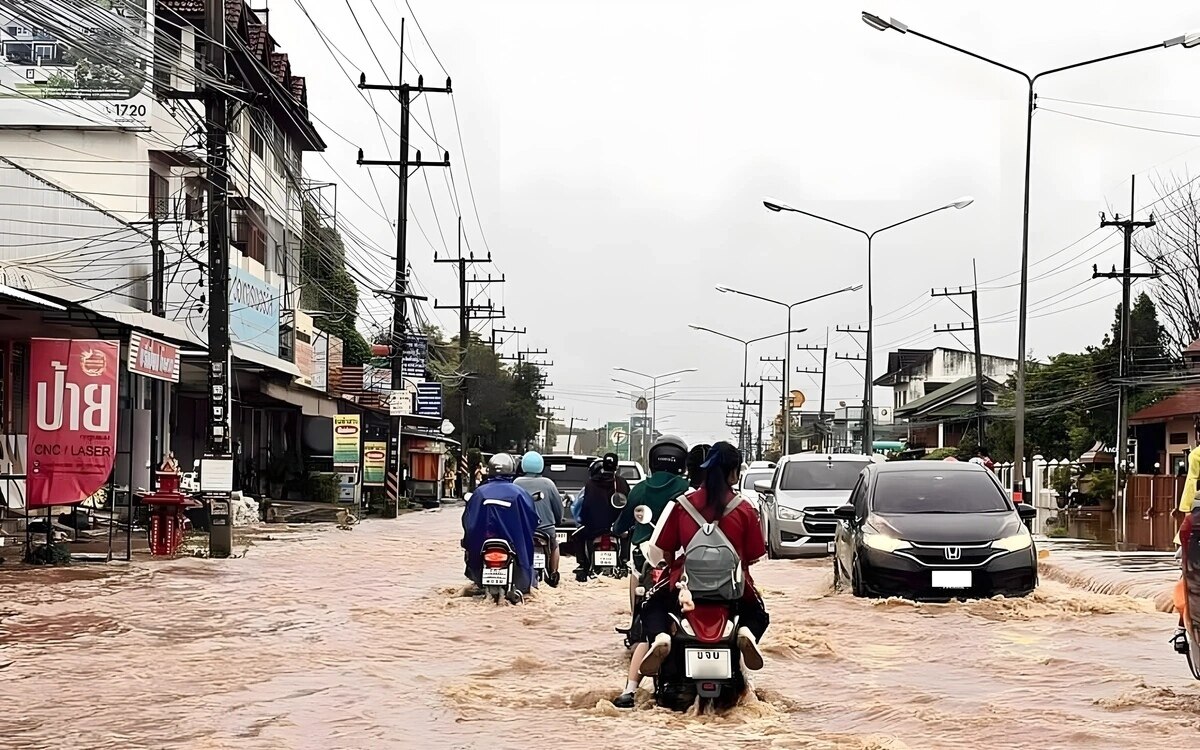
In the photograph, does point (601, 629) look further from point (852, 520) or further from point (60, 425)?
point (60, 425)

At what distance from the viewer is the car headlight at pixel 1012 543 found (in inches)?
600

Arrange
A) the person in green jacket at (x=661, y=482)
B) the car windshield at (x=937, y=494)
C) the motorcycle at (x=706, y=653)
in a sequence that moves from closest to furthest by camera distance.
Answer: the motorcycle at (x=706, y=653) < the person in green jacket at (x=661, y=482) < the car windshield at (x=937, y=494)

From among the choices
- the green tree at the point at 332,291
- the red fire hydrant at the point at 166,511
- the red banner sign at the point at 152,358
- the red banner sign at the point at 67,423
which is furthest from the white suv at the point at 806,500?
the green tree at the point at 332,291

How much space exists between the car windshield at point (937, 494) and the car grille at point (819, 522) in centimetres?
636

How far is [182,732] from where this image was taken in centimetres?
848

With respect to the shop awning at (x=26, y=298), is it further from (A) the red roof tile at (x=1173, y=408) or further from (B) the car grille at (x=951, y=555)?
(A) the red roof tile at (x=1173, y=408)

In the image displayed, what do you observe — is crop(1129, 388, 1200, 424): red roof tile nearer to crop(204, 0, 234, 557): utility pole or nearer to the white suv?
the white suv

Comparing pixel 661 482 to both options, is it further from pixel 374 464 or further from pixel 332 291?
pixel 332 291

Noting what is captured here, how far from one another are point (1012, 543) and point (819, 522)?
7.68 metres

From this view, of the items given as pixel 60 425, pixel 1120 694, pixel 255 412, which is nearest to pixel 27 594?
pixel 60 425

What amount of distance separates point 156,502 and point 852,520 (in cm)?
1005

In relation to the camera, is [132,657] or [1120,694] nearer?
[1120,694]

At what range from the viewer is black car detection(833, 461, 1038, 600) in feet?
49.5

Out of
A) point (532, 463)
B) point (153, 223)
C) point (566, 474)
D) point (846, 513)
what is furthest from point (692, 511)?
point (153, 223)
